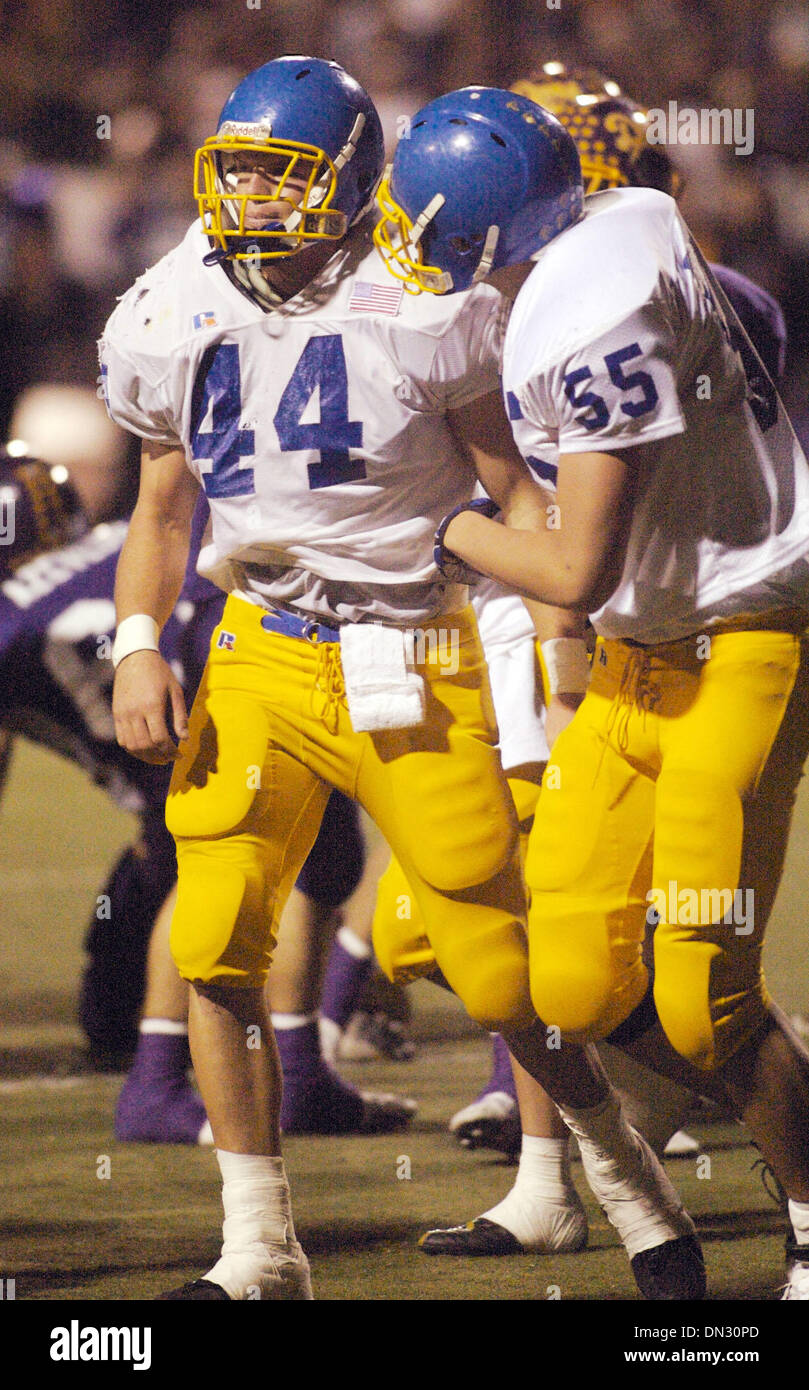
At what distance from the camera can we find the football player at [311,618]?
2.37m

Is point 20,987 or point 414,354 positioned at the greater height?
point 414,354

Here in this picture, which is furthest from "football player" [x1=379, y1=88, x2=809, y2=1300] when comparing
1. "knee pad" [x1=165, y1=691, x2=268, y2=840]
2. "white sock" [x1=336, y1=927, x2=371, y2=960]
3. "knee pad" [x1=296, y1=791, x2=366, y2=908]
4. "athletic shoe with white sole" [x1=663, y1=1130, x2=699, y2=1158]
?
"white sock" [x1=336, y1=927, x2=371, y2=960]

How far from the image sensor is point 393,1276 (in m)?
2.57

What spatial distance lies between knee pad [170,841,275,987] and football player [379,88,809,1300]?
351 mm

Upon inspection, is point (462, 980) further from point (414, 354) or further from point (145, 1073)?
point (145, 1073)

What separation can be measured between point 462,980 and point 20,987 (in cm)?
238

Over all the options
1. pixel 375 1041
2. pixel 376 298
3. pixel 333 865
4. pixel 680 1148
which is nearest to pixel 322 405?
pixel 376 298

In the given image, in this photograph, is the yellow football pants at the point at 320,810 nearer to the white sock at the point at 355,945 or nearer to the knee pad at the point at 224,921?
the knee pad at the point at 224,921

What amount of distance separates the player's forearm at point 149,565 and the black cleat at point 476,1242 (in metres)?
0.96

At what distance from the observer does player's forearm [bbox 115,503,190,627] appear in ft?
8.29

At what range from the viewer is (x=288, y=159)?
2395 millimetres

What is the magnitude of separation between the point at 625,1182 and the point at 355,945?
4.66ft

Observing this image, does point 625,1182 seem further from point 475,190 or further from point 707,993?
point 475,190
